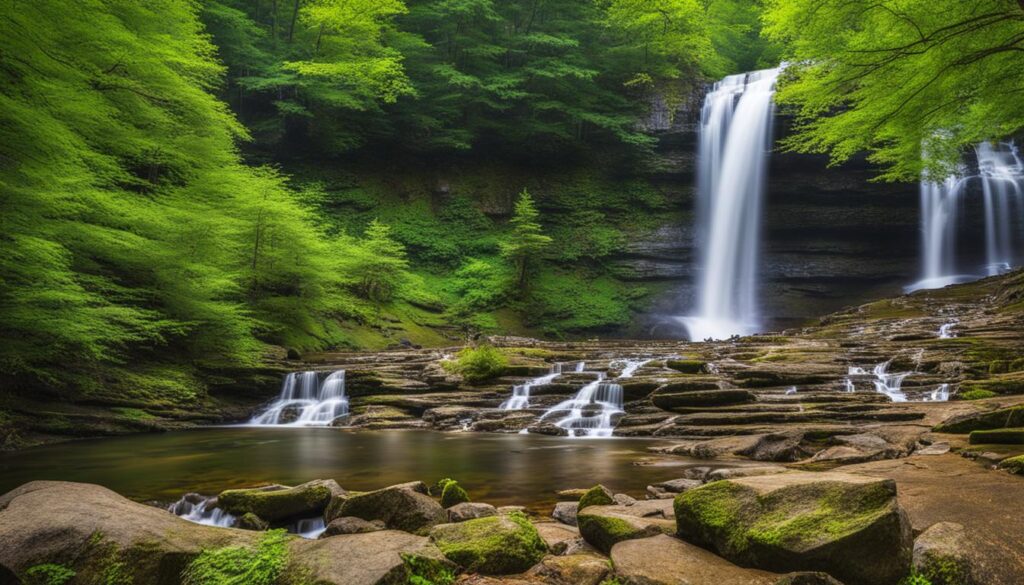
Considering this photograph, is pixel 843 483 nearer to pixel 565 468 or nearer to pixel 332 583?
pixel 332 583

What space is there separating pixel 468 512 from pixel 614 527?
4.20ft

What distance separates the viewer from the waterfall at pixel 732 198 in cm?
2617

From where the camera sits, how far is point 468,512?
4.39 metres

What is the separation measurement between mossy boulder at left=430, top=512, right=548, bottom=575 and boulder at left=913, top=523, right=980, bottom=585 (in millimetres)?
1936

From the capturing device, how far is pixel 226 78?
27062 millimetres

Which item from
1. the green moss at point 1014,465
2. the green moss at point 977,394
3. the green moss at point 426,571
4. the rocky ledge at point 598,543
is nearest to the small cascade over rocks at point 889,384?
the green moss at point 977,394

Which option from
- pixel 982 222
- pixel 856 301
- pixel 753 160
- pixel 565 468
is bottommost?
pixel 565 468

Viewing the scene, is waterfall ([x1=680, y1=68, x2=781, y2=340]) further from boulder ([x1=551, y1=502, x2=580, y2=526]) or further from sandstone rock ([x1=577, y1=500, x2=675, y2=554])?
sandstone rock ([x1=577, y1=500, x2=675, y2=554])

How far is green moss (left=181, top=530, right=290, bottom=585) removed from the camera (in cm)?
323

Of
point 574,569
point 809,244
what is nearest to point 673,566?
point 574,569

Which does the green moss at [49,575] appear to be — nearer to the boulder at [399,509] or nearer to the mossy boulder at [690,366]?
the boulder at [399,509]

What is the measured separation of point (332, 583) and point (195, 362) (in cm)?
1161

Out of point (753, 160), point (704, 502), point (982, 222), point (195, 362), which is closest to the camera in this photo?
point (704, 502)

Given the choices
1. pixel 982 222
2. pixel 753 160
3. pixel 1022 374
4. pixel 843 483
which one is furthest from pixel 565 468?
pixel 982 222
